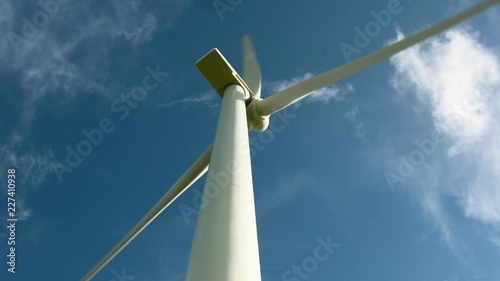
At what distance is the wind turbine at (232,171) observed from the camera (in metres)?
6.16

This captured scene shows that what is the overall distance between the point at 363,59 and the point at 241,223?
6635 mm

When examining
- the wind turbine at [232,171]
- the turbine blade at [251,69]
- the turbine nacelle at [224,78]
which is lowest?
the wind turbine at [232,171]

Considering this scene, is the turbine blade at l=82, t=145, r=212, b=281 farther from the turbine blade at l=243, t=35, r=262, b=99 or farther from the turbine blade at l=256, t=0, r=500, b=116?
the turbine blade at l=243, t=35, r=262, b=99

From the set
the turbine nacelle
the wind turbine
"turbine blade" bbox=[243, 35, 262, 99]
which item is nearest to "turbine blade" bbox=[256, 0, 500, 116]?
the wind turbine

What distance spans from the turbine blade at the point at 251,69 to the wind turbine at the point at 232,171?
0.12 ft

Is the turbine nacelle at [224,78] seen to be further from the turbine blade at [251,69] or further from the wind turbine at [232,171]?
the turbine blade at [251,69]

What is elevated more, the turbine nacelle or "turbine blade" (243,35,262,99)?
"turbine blade" (243,35,262,99)

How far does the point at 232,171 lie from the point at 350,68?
18.0ft

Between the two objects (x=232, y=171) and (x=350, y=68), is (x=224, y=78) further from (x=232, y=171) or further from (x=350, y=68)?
(x=232, y=171)

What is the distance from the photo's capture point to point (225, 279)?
18.9ft

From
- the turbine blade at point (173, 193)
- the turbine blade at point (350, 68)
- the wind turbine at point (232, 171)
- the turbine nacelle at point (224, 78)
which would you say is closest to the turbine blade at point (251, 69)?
the wind turbine at point (232, 171)

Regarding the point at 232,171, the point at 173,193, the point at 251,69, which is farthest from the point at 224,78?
the point at 232,171

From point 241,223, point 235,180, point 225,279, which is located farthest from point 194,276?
point 235,180

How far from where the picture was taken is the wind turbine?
6.16 metres
